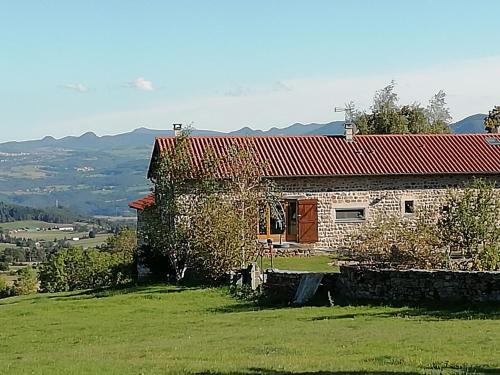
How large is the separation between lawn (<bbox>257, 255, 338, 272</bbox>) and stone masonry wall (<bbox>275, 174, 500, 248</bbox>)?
149 centimetres

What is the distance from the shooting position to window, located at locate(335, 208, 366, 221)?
32469 millimetres

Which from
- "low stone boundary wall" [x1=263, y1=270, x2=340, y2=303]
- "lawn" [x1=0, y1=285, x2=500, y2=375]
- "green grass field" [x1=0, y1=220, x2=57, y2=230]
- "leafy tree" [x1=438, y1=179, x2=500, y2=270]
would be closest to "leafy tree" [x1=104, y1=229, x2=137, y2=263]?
"lawn" [x1=0, y1=285, x2=500, y2=375]

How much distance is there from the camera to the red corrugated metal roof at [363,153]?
32.4 meters

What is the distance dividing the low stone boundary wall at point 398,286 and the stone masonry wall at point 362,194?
1016cm

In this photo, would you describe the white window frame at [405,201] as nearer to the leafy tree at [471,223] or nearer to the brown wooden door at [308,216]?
the brown wooden door at [308,216]

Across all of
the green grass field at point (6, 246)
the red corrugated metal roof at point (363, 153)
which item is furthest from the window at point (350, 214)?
the green grass field at point (6, 246)

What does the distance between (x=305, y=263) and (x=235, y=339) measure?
14.4m

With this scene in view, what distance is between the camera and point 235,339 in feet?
49.2

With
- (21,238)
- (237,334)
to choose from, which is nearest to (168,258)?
(237,334)

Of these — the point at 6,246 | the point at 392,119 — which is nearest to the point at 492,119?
the point at 392,119

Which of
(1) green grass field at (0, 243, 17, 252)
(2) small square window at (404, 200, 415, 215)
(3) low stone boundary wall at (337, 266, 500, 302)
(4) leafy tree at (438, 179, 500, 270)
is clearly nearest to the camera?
(3) low stone boundary wall at (337, 266, 500, 302)

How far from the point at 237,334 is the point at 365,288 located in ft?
17.0

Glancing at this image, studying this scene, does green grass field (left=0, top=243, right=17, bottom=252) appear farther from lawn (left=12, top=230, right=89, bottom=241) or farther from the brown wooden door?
the brown wooden door

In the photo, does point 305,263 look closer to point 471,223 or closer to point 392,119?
point 471,223
